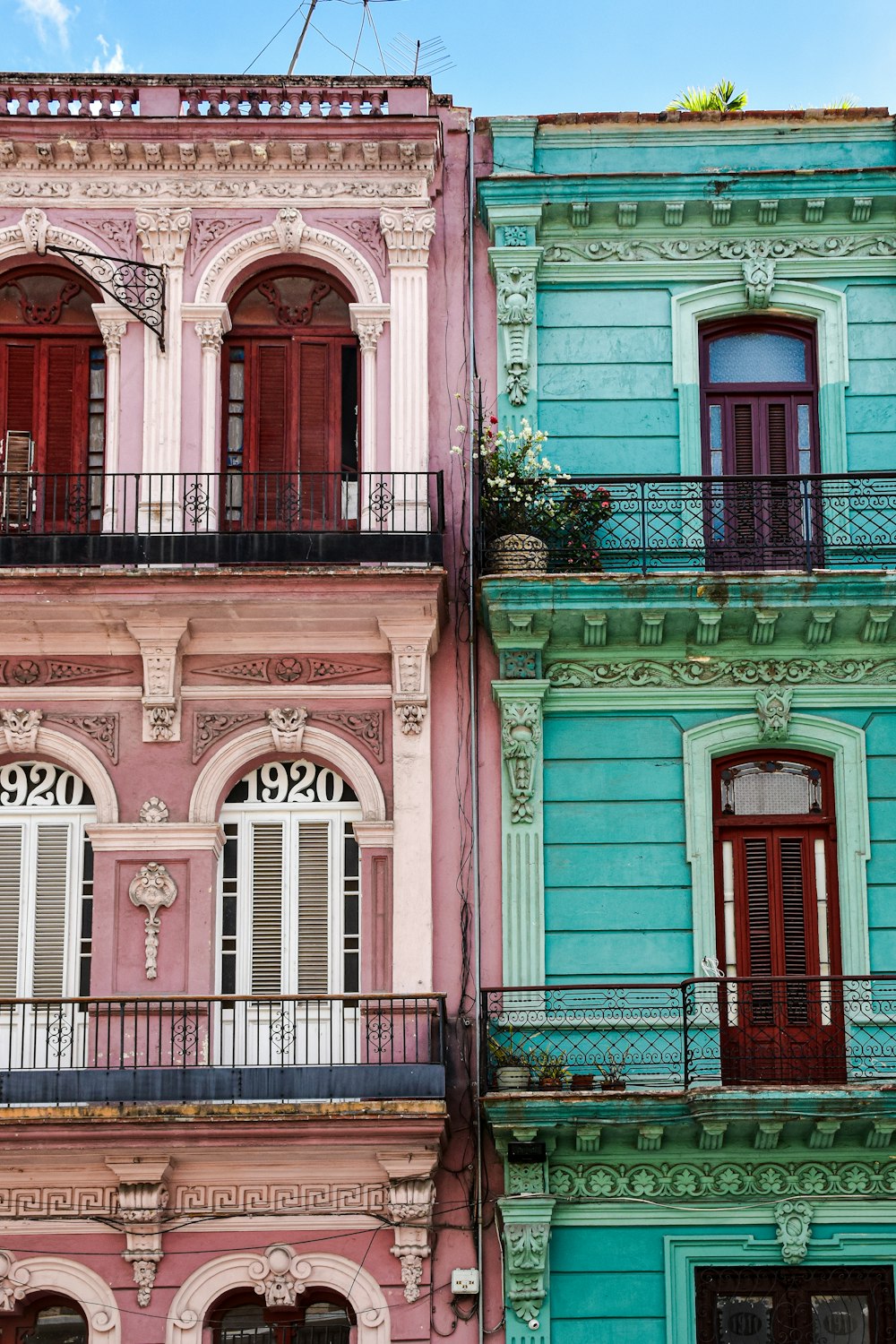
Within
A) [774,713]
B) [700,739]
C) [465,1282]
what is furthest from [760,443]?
[465,1282]

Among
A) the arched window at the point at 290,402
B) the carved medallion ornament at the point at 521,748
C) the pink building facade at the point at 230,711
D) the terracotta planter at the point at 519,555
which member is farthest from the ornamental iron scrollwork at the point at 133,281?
the carved medallion ornament at the point at 521,748

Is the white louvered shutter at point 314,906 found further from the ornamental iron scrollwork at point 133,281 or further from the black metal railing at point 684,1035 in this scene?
the ornamental iron scrollwork at point 133,281

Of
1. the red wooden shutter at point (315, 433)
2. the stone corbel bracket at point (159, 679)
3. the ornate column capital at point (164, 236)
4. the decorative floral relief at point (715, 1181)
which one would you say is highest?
the ornate column capital at point (164, 236)

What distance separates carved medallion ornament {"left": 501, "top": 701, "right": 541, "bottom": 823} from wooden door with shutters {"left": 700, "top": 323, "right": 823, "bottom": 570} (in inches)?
78.4

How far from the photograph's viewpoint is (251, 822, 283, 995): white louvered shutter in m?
15.8

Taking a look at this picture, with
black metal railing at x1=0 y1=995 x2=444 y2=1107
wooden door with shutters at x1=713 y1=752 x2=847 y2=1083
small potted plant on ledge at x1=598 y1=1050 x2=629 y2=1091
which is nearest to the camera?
black metal railing at x1=0 y1=995 x2=444 y2=1107

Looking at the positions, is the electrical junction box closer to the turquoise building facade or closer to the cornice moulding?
the turquoise building facade

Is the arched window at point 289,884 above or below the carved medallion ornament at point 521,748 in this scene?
below

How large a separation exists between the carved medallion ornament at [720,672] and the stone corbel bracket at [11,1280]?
604 centimetres

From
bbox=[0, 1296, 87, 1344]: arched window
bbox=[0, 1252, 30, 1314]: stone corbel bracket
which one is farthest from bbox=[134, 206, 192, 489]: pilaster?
bbox=[0, 1296, 87, 1344]: arched window

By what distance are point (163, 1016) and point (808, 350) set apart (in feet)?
25.7

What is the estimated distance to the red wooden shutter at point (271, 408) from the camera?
17172 millimetres

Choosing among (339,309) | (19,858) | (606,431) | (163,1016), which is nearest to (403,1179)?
(163,1016)

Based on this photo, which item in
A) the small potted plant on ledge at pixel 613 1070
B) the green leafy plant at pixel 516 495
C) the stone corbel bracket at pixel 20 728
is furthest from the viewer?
the green leafy plant at pixel 516 495
